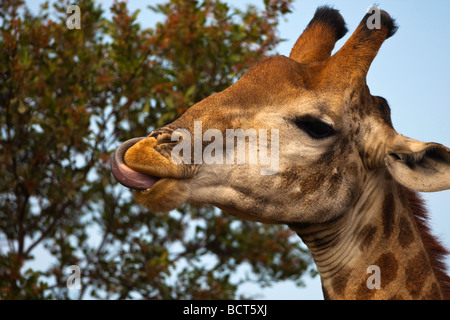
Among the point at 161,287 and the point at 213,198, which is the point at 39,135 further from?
the point at 213,198

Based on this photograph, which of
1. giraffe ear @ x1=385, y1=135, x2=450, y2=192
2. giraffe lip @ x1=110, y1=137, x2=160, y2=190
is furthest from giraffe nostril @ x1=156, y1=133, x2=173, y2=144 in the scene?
giraffe ear @ x1=385, y1=135, x2=450, y2=192

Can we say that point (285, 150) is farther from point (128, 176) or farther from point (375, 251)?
point (128, 176)


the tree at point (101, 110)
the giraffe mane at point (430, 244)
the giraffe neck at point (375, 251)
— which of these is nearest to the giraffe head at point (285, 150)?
the giraffe neck at point (375, 251)

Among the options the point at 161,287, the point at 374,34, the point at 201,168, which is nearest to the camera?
the point at 201,168

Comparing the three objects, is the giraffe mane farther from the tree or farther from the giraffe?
the tree

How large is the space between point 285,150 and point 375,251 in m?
0.88

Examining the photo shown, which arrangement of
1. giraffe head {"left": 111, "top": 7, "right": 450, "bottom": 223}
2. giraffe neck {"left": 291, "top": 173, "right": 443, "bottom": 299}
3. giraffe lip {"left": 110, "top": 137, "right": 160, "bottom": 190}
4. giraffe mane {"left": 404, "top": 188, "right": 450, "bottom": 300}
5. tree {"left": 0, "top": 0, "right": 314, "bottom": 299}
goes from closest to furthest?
1. giraffe lip {"left": 110, "top": 137, "right": 160, "bottom": 190}
2. giraffe head {"left": 111, "top": 7, "right": 450, "bottom": 223}
3. giraffe neck {"left": 291, "top": 173, "right": 443, "bottom": 299}
4. giraffe mane {"left": 404, "top": 188, "right": 450, "bottom": 300}
5. tree {"left": 0, "top": 0, "right": 314, "bottom": 299}

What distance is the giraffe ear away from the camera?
4.03 m

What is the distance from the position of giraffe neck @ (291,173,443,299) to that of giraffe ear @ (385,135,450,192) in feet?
0.90

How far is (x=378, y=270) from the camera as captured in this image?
13.6ft

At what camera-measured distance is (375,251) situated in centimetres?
421

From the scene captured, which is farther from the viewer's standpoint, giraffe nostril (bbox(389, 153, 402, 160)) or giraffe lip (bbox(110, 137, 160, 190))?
giraffe nostril (bbox(389, 153, 402, 160))
